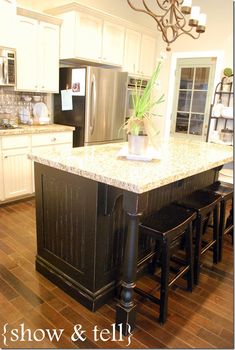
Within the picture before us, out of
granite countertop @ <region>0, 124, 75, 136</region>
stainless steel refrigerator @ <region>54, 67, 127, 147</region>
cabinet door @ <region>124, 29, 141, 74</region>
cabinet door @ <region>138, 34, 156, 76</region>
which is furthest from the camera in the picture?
cabinet door @ <region>138, 34, 156, 76</region>

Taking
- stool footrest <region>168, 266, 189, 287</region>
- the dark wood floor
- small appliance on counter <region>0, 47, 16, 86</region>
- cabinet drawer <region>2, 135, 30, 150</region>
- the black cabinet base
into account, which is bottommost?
the dark wood floor

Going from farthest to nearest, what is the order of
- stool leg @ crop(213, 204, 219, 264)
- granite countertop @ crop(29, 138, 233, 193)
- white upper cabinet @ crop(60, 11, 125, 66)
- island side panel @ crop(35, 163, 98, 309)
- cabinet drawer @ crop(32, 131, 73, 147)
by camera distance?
white upper cabinet @ crop(60, 11, 125, 66), cabinet drawer @ crop(32, 131, 73, 147), stool leg @ crop(213, 204, 219, 264), island side panel @ crop(35, 163, 98, 309), granite countertop @ crop(29, 138, 233, 193)

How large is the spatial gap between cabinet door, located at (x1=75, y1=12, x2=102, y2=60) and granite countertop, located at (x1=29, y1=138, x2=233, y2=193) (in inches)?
85.8

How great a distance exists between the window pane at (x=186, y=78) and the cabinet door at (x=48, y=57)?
7.21ft

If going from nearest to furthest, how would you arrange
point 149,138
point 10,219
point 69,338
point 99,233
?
1. point 69,338
2. point 99,233
3. point 149,138
4. point 10,219

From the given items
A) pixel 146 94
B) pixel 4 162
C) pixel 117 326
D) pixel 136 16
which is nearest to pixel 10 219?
pixel 4 162

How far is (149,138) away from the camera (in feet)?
6.22

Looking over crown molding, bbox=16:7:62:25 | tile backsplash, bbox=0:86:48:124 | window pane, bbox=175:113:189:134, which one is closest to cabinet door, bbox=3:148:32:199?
tile backsplash, bbox=0:86:48:124

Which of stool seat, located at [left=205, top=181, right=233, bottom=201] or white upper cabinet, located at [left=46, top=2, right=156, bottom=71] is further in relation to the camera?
white upper cabinet, located at [left=46, top=2, right=156, bottom=71]

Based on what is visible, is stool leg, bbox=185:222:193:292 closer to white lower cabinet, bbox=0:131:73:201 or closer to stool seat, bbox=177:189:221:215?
stool seat, bbox=177:189:221:215

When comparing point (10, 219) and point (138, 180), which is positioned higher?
point (138, 180)

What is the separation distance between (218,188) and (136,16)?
3.90 meters

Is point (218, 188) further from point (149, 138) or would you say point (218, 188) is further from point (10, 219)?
point (10, 219)

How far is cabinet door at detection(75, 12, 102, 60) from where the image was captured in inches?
149
